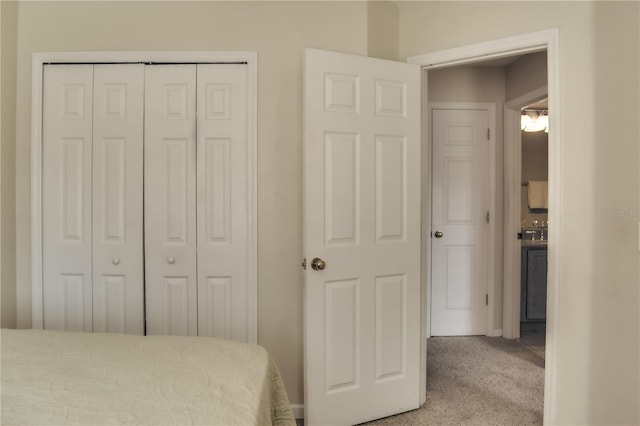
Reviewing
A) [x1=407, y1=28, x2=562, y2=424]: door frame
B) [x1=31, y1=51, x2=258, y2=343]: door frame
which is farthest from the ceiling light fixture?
[x1=31, y1=51, x2=258, y2=343]: door frame

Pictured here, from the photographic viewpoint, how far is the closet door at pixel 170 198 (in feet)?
7.12

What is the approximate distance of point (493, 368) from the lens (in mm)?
2797

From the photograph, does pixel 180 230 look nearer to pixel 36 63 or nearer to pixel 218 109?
pixel 218 109

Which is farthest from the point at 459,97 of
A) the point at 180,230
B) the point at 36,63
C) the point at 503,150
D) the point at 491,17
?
the point at 36,63

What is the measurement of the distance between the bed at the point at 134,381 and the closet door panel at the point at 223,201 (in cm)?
80

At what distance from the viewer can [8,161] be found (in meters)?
2.18

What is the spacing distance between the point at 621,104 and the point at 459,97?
196cm

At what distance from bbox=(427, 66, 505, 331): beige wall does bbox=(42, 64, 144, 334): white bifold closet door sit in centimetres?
265

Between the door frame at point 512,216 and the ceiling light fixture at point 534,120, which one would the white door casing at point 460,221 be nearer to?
the door frame at point 512,216

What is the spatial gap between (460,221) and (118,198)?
2.95 metres

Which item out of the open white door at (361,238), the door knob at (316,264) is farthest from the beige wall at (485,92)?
the door knob at (316,264)

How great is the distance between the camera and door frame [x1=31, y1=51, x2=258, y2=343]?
217 cm

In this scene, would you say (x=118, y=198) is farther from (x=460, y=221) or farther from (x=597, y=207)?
(x=460, y=221)

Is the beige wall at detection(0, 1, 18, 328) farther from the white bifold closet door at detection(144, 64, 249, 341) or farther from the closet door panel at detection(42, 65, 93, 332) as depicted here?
the white bifold closet door at detection(144, 64, 249, 341)
